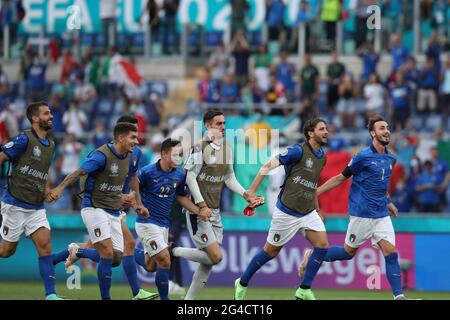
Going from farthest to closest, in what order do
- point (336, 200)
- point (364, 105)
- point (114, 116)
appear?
1. point (114, 116)
2. point (364, 105)
3. point (336, 200)

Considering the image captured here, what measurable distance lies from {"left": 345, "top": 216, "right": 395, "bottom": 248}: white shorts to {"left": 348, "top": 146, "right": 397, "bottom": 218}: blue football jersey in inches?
3.1

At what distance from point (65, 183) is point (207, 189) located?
2210 millimetres

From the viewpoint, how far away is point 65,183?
15727mm

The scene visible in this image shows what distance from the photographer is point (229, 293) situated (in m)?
20.3

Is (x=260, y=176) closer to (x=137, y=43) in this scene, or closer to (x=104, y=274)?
(x=104, y=274)

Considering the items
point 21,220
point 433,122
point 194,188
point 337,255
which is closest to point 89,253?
point 21,220

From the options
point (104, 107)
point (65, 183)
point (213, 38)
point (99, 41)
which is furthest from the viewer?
point (99, 41)

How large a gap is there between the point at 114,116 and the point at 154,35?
2.82 m

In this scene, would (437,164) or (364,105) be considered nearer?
(437,164)

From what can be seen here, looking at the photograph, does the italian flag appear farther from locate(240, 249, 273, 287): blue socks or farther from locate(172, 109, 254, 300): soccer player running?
locate(240, 249, 273, 287): blue socks

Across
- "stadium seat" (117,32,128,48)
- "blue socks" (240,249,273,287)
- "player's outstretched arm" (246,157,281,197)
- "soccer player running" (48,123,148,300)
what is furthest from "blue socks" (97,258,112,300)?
"stadium seat" (117,32,128,48)

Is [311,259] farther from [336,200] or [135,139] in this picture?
[336,200]

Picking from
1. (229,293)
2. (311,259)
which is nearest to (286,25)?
(229,293)

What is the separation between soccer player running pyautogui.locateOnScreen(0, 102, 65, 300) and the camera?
1634 centimetres
